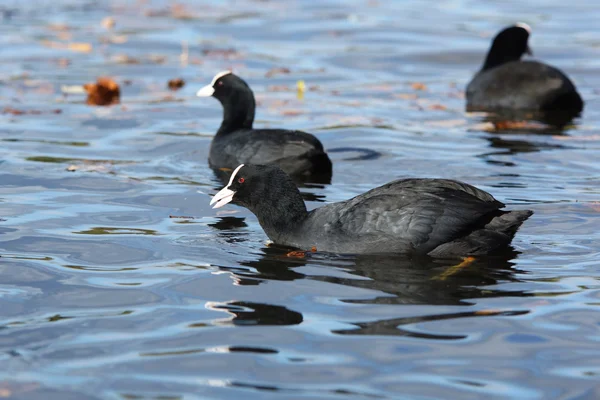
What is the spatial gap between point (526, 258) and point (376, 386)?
2725 millimetres

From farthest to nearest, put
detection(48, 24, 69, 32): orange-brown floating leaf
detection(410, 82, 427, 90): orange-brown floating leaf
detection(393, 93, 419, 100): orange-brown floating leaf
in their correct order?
detection(48, 24, 69, 32): orange-brown floating leaf < detection(410, 82, 427, 90): orange-brown floating leaf < detection(393, 93, 419, 100): orange-brown floating leaf

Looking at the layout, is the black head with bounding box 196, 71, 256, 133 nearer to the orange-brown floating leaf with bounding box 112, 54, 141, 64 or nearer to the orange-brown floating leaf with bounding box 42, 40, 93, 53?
the orange-brown floating leaf with bounding box 112, 54, 141, 64

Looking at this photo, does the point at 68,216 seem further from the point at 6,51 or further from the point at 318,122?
the point at 6,51

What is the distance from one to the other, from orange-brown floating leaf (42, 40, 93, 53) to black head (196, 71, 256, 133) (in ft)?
23.6

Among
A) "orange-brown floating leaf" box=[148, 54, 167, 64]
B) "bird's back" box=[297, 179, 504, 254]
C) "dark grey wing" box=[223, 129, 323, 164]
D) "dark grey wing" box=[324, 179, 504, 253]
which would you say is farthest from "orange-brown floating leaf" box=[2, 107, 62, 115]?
"dark grey wing" box=[324, 179, 504, 253]

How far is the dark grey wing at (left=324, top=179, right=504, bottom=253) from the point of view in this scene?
766 centimetres

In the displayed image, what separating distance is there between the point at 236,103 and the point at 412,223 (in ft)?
15.9

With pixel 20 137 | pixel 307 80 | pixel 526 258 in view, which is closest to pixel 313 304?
pixel 526 258

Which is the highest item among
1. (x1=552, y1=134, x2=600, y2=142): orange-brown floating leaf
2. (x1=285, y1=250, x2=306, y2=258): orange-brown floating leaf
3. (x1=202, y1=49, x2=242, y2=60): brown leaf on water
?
(x1=202, y1=49, x2=242, y2=60): brown leaf on water

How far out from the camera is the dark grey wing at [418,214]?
766 centimetres

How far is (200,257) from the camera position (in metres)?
7.79

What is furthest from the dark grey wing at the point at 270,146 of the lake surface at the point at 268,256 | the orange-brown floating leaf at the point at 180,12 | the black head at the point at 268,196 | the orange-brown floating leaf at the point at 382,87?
the orange-brown floating leaf at the point at 180,12

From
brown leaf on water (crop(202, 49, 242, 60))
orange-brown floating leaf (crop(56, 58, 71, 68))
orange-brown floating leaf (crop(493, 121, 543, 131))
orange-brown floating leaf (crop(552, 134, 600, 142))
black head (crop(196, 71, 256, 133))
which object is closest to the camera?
black head (crop(196, 71, 256, 133))

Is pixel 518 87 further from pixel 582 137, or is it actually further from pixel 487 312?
pixel 487 312
